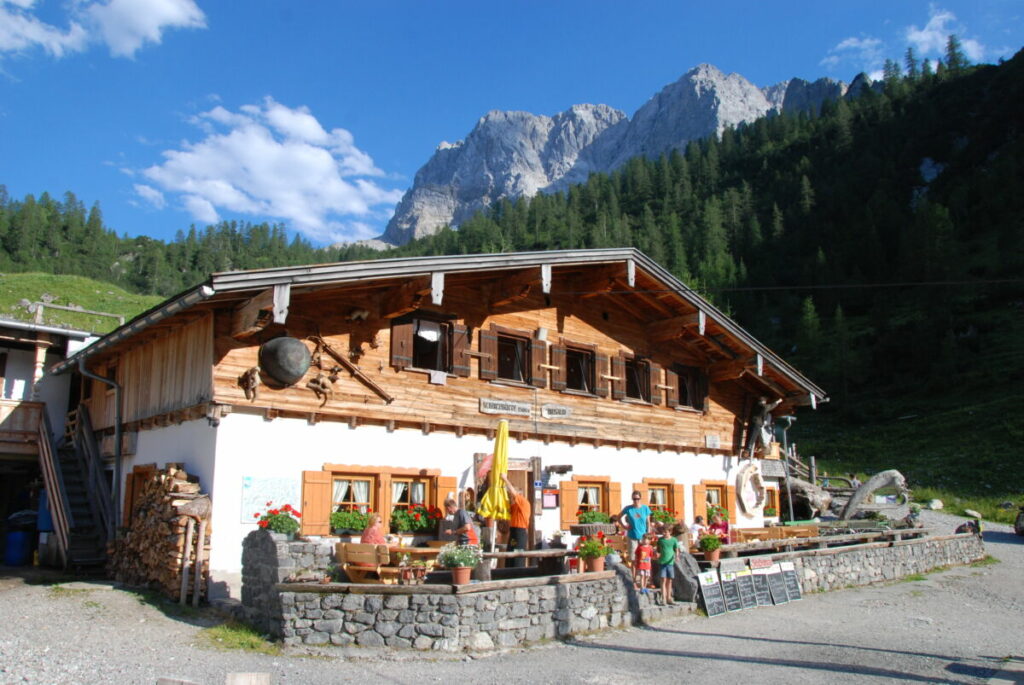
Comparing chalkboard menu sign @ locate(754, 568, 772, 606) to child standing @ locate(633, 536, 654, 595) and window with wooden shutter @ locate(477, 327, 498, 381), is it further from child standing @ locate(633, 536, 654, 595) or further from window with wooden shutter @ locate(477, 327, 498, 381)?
window with wooden shutter @ locate(477, 327, 498, 381)

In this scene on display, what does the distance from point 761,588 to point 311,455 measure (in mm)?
7797

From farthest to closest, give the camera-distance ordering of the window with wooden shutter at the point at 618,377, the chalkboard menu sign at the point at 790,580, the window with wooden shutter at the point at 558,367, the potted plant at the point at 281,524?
the window with wooden shutter at the point at 618,377 < the window with wooden shutter at the point at 558,367 < the chalkboard menu sign at the point at 790,580 < the potted plant at the point at 281,524

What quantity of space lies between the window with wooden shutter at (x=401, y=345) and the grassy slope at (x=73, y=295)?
49.7 meters

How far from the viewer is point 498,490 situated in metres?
13.0

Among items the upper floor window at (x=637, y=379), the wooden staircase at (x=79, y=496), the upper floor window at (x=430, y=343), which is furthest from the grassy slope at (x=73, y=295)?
the upper floor window at (x=430, y=343)

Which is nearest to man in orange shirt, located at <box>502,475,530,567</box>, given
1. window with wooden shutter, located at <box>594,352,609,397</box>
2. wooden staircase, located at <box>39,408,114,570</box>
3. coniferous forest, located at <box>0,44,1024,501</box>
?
window with wooden shutter, located at <box>594,352,609,397</box>

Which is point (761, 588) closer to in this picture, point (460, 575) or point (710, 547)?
point (710, 547)

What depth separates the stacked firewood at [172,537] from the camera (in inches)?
440

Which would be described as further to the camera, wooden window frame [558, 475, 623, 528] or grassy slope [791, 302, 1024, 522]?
grassy slope [791, 302, 1024, 522]

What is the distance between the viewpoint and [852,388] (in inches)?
2473

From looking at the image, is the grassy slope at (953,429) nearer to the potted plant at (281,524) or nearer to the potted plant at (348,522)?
the potted plant at (348,522)

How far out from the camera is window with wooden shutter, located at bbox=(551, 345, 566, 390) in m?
16.2

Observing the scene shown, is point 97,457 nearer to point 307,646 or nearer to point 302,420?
point 302,420

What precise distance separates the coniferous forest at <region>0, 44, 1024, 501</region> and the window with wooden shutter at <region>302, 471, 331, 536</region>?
4153 cm
